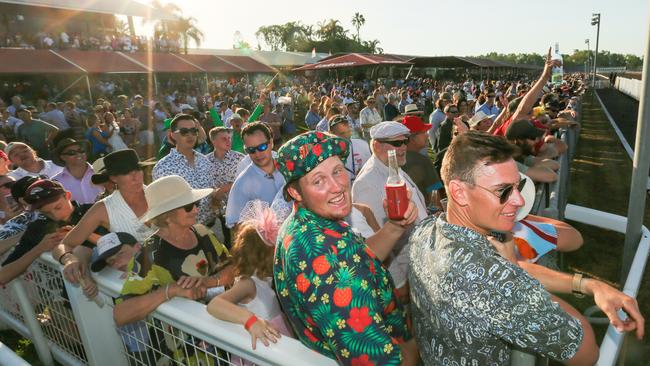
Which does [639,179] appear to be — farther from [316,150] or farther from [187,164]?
[187,164]

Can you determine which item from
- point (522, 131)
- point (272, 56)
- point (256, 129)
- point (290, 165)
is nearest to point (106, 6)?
point (272, 56)

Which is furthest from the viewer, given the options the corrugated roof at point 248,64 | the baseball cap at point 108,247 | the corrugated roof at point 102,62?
the corrugated roof at point 248,64

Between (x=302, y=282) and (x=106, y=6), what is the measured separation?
36.5m

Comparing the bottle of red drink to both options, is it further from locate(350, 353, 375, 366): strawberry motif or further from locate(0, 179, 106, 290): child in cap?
locate(0, 179, 106, 290): child in cap

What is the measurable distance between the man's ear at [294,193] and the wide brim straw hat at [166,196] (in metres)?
1.27

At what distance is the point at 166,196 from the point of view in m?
2.86

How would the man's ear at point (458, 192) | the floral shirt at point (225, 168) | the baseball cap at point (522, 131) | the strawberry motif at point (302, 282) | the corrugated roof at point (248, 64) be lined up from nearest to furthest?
the strawberry motif at point (302, 282) → the man's ear at point (458, 192) → the baseball cap at point (522, 131) → the floral shirt at point (225, 168) → the corrugated roof at point (248, 64)

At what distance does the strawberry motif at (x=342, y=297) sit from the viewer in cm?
145

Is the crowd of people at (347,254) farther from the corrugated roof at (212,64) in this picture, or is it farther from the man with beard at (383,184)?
the corrugated roof at (212,64)

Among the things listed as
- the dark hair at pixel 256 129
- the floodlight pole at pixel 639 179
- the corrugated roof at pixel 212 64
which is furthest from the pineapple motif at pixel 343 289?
the corrugated roof at pixel 212 64

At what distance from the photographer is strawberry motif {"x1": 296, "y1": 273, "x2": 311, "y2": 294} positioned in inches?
59.4

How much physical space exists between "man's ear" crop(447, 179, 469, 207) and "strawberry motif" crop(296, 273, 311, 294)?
0.68 m

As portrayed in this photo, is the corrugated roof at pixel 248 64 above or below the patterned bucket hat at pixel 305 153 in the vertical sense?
above

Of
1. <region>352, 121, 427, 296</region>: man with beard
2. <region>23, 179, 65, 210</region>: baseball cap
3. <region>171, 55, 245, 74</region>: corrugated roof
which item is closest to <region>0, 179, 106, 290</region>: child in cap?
<region>23, 179, 65, 210</region>: baseball cap
